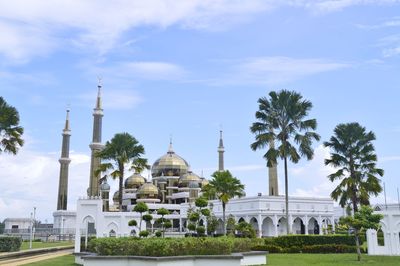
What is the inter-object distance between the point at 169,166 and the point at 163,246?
72.6 m

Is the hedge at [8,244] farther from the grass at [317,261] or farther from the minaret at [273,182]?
the minaret at [273,182]

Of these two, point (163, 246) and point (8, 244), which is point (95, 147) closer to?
point (8, 244)

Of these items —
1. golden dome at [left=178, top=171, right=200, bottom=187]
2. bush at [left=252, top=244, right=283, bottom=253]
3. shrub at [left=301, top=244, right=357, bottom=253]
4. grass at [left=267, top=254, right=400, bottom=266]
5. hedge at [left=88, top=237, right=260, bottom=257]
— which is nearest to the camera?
hedge at [left=88, top=237, right=260, bottom=257]

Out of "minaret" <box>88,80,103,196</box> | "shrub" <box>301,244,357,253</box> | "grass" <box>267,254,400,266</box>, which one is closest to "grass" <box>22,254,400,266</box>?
"grass" <box>267,254,400,266</box>

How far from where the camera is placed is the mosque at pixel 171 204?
36344 millimetres

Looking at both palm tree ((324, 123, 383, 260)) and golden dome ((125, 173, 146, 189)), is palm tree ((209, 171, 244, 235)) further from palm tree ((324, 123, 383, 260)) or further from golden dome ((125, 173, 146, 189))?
golden dome ((125, 173, 146, 189))

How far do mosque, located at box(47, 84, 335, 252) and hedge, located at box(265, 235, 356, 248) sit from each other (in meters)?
11.7

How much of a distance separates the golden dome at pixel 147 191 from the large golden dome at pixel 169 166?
29.3 ft

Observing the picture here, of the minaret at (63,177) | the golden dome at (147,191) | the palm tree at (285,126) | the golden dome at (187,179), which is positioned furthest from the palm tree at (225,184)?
the minaret at (63,177)

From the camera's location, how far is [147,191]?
81312 mm

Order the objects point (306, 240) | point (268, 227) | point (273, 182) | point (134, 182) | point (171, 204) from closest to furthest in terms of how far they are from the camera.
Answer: point (306, 240)
point (268, 227)
point (273, 182)
point (171, 204)
point (134, 182)

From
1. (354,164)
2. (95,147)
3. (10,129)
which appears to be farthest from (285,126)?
(95,147)

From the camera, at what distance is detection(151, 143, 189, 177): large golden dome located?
91.2 metres

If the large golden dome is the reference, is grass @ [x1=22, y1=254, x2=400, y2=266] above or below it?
below
